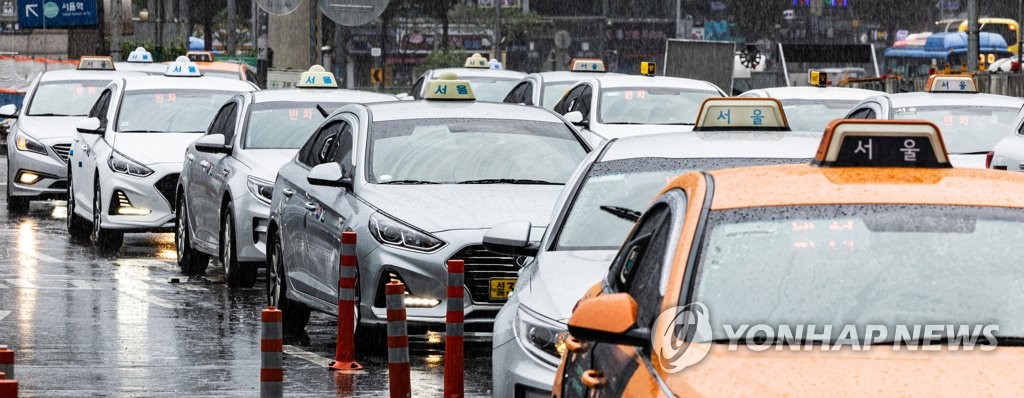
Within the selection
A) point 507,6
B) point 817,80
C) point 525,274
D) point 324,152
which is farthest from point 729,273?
point 507,6

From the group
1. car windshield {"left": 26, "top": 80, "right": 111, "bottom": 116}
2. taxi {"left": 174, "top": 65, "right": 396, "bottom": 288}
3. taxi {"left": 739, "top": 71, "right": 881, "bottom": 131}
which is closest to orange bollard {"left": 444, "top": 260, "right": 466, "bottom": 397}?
taxi {"left": 174, "top": 65, "right": 396, "bottom": 288}

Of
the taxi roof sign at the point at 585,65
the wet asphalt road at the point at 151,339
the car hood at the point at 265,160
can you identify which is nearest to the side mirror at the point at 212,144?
the car hood at the point at 265,160

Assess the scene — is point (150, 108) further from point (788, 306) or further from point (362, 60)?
point (362, 60)

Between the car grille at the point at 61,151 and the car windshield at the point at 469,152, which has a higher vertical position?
the car windshield at the point at 469,152

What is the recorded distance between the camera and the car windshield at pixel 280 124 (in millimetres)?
15906

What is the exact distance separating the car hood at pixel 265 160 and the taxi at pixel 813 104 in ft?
19.5

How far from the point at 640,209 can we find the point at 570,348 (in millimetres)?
2821

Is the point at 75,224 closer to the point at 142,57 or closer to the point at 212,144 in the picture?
the point at 212,144

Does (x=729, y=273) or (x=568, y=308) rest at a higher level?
(x=729, y=273)

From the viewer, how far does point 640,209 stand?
28.7 feet

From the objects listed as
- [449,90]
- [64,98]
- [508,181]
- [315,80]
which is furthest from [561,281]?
[64,98]

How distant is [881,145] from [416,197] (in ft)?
19.6

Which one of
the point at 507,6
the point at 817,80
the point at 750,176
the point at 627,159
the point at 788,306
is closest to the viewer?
the point at 788,306

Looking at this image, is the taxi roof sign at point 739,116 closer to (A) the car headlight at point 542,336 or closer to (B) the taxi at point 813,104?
(A) the car headlight at point 542,336
